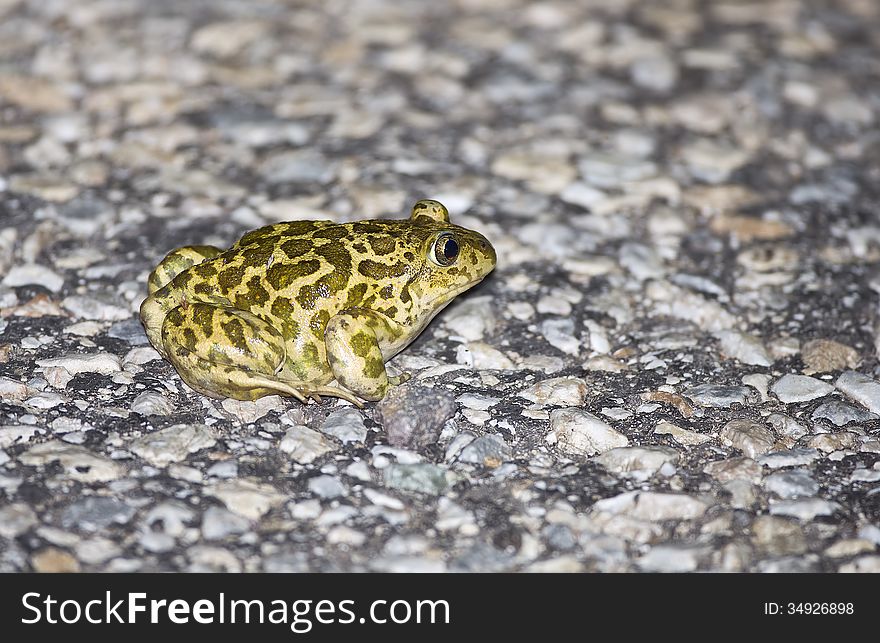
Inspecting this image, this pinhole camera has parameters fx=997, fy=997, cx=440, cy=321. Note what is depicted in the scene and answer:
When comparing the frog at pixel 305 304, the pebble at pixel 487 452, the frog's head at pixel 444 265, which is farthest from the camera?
the frog's head at pixel 444 265

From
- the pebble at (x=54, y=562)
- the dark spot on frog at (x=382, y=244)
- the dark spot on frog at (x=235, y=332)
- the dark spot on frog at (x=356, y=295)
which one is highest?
the dark spot on frog at (x=382, y=244)

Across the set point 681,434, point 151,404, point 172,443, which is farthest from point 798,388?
point 151,404

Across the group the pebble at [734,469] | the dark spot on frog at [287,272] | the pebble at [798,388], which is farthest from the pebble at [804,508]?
the dark spot on frog at [287,272]

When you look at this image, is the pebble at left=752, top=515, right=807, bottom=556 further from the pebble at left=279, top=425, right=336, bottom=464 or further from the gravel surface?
the pebble at left=279, top=425, right=336, bottom=464

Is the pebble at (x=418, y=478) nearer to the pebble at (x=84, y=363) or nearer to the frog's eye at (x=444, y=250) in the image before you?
the frog's eye at (x=444, y=250)

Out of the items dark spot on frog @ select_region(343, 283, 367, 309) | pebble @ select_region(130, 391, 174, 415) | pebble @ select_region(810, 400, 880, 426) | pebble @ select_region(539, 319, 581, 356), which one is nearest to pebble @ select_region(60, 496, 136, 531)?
pebble @ select_region(130, 391, 174, 415)

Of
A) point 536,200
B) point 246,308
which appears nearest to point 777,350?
point 536,200

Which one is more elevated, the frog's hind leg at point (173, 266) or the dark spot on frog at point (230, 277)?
the dark spot on frog at point (230, 277)
